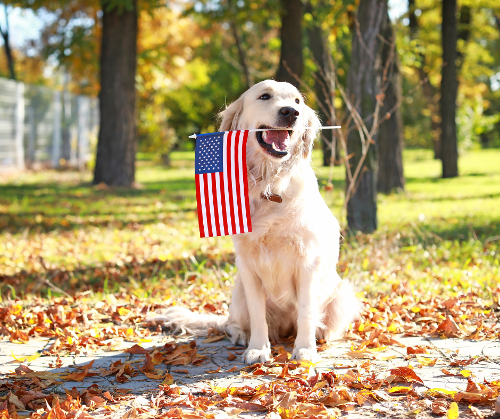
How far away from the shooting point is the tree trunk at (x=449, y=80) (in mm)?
15570

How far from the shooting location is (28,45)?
96.1ft

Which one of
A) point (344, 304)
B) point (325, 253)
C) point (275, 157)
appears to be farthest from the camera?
point (344, 304)

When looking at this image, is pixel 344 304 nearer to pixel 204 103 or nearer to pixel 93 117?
pixel 93 117

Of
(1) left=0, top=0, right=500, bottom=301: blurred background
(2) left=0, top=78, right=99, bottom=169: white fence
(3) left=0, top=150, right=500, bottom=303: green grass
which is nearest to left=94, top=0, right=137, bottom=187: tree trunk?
(1) left=0, top=0, right=500, bottom=301: blurred background

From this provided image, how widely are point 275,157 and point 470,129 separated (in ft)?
94.8

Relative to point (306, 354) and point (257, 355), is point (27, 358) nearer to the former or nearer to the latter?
point (257, 355)

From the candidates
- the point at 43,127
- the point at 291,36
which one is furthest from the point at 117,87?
the point at 43,127

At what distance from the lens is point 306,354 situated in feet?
11.4

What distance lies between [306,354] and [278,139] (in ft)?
4.58

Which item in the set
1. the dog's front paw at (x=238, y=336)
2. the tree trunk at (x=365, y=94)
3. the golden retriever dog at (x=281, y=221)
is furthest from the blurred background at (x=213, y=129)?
the dog's front paw at (x=238, y=336)

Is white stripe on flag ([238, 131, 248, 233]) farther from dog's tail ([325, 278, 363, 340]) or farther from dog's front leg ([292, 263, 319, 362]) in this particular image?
dog's tail ([325, 278, 363, 340])

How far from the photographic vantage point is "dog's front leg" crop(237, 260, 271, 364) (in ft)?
11.7

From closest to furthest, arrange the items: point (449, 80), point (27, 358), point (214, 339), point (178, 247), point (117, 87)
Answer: point (27, 358), point (214, 339), point (178, 247), point (117, 87), point (449, 80)

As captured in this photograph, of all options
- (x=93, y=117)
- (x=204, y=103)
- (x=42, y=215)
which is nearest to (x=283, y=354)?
(x=42, y=215)
